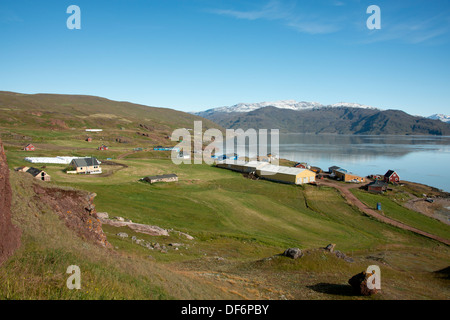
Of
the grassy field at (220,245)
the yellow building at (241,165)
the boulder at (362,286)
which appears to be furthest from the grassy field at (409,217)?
the boulder at (362,286)

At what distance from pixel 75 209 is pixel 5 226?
7.64 meters

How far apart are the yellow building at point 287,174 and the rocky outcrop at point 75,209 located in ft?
169

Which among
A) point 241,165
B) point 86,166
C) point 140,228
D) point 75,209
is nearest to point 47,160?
point 86,166

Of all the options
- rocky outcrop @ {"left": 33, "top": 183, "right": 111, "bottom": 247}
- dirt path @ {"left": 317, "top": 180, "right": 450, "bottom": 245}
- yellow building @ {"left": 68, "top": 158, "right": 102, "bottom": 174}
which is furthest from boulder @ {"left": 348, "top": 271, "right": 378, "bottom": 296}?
yellow building @ {"left": 68, "top": 158, "right": 102, "bottom": 174}

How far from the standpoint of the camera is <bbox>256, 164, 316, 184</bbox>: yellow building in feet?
209

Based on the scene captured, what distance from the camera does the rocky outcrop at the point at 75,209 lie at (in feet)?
53.6

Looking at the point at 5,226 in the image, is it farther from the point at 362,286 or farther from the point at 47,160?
the point at 47,160

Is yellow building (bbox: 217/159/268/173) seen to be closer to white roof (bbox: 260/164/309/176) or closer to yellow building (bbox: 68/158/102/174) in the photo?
white roof (bbox: 260/164/309/176)

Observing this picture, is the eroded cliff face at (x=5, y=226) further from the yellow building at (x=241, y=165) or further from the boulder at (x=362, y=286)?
the yellow building at (x=241, y=165)

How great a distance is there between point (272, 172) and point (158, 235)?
47.4 m

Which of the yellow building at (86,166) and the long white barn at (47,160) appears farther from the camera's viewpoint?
the long white barn at (47,160)

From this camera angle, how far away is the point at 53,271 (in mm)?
9398

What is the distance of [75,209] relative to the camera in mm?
17875
